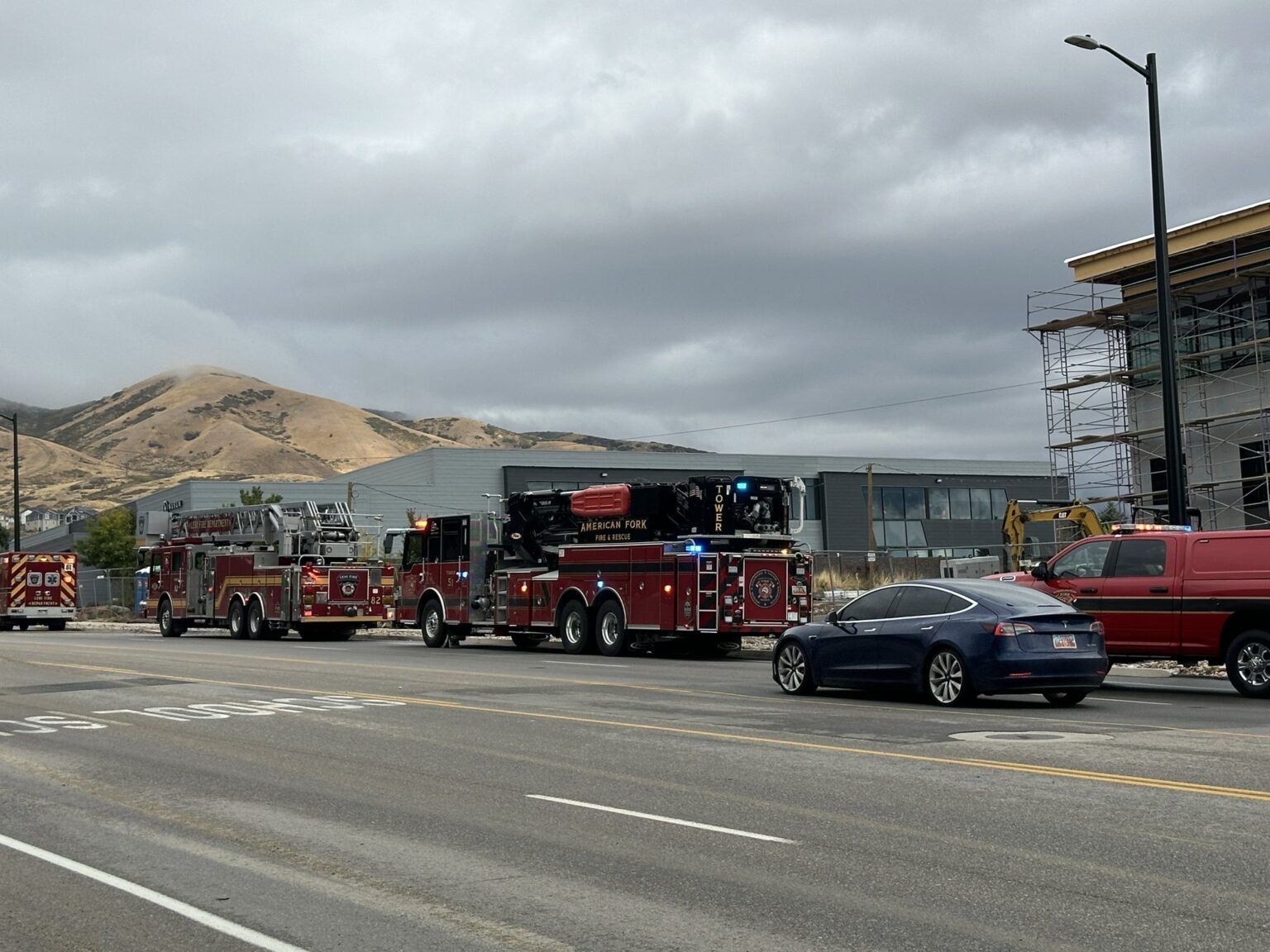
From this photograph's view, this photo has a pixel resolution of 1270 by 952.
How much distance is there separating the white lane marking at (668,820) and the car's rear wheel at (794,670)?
7594mm

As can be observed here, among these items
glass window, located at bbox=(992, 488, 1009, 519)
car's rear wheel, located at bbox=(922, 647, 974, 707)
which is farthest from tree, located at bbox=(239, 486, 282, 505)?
car's rear wheel, located at bbox=(922, 647, 974, 707)

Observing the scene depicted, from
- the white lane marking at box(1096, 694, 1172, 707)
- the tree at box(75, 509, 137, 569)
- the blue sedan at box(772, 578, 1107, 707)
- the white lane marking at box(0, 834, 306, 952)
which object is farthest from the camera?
the tree at box(75, 509, 137, 569)

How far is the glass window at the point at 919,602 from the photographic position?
15664mm

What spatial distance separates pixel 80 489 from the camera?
633 feet

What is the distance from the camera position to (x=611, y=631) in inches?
1077

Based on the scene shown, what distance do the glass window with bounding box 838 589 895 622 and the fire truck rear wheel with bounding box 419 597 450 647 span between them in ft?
55.7

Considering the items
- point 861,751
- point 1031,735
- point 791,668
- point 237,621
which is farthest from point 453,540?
point 861,751

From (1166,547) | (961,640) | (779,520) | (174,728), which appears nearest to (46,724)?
(174,728)

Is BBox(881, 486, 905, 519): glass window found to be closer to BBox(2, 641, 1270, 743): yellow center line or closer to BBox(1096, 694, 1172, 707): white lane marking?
BBox(2, 641, 1270, 743): yellow center line

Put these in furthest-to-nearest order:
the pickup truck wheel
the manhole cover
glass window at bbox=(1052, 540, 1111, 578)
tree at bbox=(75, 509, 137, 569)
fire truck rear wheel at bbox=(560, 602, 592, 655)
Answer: tree at bbox=(75, 509, 137, 569) < fire truck rear wheel at bbox=(560, 602, 592, 655) < glass window at bbox=(1052, 540, 1111, 578) < the pickup truck wheel < the manhole cover

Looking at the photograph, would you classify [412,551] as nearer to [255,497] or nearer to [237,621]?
[237,621]

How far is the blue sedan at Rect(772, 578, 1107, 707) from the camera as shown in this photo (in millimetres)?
14930

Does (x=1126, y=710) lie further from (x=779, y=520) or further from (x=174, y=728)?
(x=779, y=520)

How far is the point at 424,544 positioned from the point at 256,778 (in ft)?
73.6
